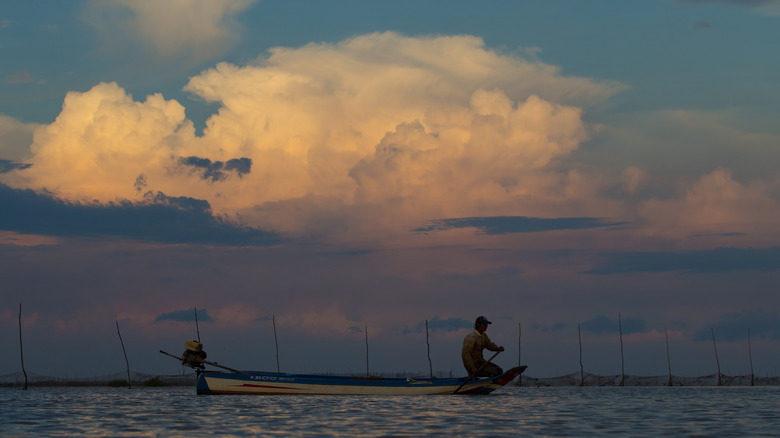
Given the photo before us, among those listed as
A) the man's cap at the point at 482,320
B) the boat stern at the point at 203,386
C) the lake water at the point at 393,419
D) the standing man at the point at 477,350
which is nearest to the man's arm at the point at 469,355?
the standing man at the point at 477,350

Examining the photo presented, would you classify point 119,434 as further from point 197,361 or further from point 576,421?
point 197,361

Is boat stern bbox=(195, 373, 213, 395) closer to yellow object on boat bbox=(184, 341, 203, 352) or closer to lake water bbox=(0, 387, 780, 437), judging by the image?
→ yellow object on boat bbox=(184, 341, 203, 352)

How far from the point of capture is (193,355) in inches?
1137

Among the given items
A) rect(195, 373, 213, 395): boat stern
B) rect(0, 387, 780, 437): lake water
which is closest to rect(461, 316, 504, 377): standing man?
rect(0, 387, 780, 437): lake water

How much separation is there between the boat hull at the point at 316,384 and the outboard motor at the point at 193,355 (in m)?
0.46

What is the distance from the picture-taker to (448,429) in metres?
16.5

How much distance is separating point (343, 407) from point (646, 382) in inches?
2138

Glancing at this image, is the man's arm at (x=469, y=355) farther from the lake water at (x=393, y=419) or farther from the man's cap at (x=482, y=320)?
the lake water at (x=393, y=419)

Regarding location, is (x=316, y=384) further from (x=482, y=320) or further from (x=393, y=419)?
(x=393, y=419)

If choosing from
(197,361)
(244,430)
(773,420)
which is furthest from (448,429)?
(197,361)

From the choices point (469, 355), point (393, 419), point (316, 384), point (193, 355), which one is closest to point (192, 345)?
point (193, 355)

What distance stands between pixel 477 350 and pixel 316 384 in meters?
Answer: 5.93

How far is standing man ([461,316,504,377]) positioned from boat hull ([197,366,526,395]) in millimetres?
373

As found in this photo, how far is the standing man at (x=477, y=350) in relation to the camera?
91.5 feet
